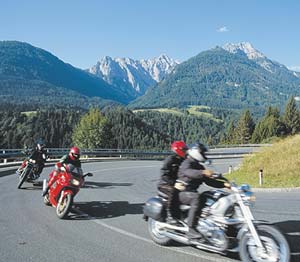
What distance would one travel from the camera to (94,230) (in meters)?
7.63

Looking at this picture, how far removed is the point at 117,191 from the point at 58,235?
21.8ft

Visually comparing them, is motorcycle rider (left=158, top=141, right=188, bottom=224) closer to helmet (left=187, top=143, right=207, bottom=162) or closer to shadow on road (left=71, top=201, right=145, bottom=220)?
→ helmet (left=187, top=143, right=207, bottom=162)

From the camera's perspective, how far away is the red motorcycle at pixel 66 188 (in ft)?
28.3

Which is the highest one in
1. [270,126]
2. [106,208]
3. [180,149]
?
[270,126]

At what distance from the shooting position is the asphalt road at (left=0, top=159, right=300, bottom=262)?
602cm

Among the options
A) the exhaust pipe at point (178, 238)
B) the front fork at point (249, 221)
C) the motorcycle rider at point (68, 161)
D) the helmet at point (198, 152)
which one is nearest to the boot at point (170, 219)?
the exhaust pipe at point (178, 238)

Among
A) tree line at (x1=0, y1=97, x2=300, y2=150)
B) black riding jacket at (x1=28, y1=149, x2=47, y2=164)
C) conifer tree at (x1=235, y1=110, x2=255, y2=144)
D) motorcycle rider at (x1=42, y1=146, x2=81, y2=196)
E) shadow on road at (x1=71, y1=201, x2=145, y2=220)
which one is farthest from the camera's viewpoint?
conifer tree at (x1=235, y1=110, x2=255, y2=144)

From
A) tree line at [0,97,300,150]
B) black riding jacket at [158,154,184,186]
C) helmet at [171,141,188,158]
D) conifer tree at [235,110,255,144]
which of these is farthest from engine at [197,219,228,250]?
conifer tree at [235,110,255,144]

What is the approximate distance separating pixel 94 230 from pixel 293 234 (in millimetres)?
3756

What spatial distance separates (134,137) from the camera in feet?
457

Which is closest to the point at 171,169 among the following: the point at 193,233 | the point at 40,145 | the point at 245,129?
the point at 193,233

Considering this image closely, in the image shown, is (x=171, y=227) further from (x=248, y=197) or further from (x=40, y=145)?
(x=40, y=145)

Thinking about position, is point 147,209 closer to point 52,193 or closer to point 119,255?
point 119,255

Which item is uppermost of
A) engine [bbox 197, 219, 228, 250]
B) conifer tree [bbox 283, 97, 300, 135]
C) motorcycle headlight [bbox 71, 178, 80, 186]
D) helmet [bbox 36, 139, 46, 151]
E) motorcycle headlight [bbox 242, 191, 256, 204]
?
conifer tree [bbox 283, 97, 300, 135]
